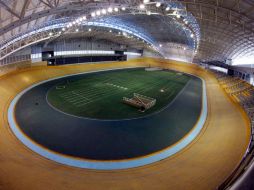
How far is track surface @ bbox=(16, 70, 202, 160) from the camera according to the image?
1347 cm

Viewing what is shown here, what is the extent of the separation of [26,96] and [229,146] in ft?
80.7

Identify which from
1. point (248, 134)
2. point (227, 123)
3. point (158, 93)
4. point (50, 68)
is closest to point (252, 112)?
point (227, 123)

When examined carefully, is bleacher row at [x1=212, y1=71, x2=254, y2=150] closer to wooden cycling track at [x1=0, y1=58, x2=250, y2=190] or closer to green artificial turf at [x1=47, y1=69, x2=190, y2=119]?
wooden cycling track at [x1=0, y1=58, x2=250, y2=190]

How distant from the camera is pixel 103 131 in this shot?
16391mm

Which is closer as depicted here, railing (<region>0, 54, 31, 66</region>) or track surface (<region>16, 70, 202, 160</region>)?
track surface (<region>16, 70, 202, 160</region>)

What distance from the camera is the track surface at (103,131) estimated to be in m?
13.5

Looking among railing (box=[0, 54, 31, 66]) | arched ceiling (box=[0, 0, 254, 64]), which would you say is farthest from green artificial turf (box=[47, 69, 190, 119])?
arched ceiling (box=[0, 0, 254, 64])

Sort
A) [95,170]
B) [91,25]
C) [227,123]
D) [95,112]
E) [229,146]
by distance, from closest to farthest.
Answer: [95,170]
[229,146]
[227,123]
[95,112]
[91,25]

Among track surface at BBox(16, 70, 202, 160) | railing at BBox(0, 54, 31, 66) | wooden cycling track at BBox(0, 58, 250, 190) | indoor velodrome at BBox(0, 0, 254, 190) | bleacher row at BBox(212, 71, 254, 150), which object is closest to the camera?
wooden cycling track at BBox(0, 58, 250, 190)

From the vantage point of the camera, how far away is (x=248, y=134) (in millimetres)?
14594

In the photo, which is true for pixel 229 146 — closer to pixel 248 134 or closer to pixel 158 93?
pixel 248 134

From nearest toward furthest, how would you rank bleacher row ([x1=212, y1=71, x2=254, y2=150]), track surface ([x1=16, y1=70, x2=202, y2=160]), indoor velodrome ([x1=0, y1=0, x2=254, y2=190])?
indoor velodrome ([x1=0, y1=0, x2=254, y2=190])
track surface ([x1=16, y1=70, x2=202, y2=160])
bleacher row ([x1=212, y1=71, x2=254, y2=150])

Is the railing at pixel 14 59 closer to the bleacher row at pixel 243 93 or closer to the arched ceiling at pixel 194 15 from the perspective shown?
the arched ceiling at pixel 194 15

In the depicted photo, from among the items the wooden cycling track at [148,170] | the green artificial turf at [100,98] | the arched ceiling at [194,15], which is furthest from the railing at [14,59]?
the wooden cycling track at [148,170]
